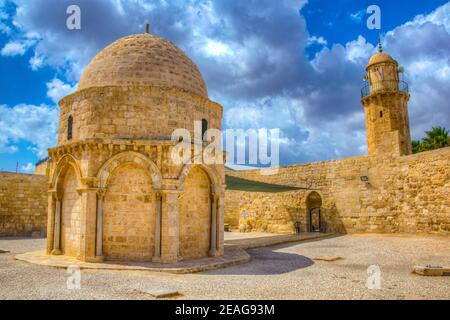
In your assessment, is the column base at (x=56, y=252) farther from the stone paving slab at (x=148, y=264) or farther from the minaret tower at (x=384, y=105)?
the minaret tower at (x=384, y=105)

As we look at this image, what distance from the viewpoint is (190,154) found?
11570 millimetres

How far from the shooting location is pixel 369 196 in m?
20.9

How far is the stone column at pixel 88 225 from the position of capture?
1073 cm

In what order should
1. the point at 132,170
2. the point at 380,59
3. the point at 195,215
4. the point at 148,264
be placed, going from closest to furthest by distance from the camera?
the point at 148,264 → the point at 132,170 → the point at 195,215 → the point at 380,59

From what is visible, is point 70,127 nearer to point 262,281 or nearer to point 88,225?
point 88,225

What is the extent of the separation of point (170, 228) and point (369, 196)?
14.3m

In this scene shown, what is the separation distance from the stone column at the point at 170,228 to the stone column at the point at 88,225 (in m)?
2.07

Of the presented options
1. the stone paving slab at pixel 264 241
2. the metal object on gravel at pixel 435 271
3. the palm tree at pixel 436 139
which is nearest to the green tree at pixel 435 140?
the palm tree at pixel 436 139

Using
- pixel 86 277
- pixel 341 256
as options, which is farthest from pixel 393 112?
pixel 86 277

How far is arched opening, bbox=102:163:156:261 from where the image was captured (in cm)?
1098

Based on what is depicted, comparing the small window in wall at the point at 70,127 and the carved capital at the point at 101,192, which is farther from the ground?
the small window in wall at the point at 70,127

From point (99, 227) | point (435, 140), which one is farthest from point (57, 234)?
point (435, 140)

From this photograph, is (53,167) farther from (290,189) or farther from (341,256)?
(290,189)
